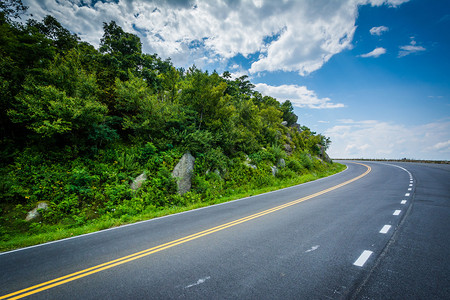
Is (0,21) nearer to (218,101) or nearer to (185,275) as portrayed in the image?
(218,101)

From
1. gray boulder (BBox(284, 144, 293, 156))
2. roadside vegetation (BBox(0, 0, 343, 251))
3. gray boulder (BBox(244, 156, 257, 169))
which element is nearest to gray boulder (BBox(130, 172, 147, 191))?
roadside vegetation (BBox(0, 0, 343, 251))

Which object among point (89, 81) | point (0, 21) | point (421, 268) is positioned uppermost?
point (0, 21)

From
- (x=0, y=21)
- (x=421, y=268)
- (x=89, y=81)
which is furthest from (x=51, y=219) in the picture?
(x=0, y=21)

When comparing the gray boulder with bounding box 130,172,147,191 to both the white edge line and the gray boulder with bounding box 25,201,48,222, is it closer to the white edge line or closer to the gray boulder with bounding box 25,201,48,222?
the gray boulder with bounding box 25,201,48,222

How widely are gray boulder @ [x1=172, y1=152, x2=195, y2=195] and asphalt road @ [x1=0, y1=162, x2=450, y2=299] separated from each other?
14.4 feet

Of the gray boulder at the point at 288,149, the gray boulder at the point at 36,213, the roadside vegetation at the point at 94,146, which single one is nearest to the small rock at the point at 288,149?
the gray boulder at the point at 288,149

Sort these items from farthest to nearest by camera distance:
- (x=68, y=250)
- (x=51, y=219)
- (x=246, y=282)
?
1. (x=51, y=219)
2. (x=68, y=250)
3. (x=246, y=282)

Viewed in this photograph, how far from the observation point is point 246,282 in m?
2.86

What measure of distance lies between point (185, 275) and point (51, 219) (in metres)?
7.54

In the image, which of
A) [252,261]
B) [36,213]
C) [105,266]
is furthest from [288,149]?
[36,213]

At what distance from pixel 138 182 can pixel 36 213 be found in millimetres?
3937

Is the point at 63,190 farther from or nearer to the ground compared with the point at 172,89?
nearer to the ground

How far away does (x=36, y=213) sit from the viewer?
7047 millimetres

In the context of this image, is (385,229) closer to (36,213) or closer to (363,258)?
(363,258)
